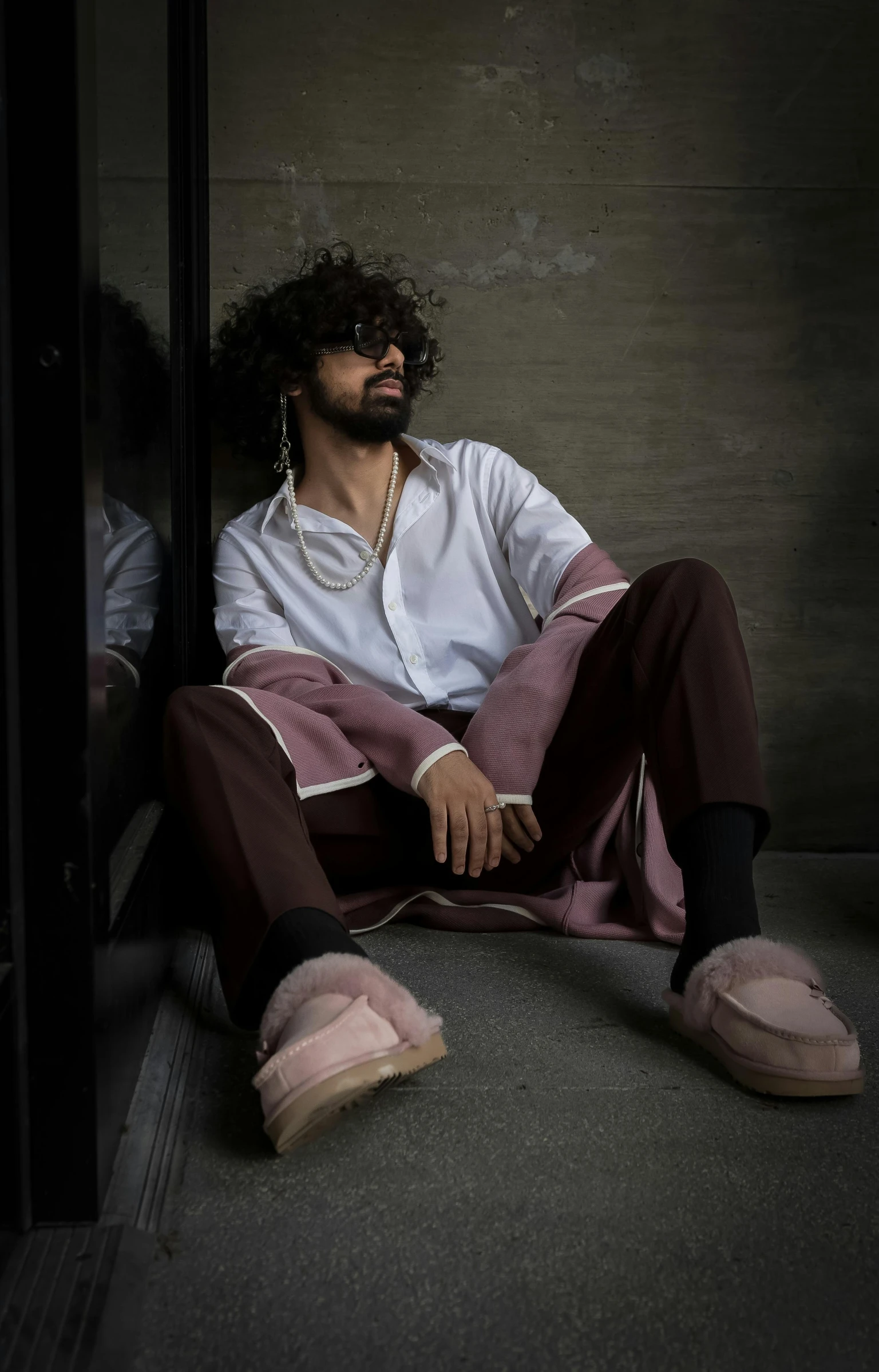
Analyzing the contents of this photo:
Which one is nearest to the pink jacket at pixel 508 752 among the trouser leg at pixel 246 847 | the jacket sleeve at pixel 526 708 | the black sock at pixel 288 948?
the jacket sleeve at pixel 526 708

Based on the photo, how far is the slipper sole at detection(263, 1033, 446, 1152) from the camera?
1059 millimetres

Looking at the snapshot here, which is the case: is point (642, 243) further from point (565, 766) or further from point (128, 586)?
point (128, 586)

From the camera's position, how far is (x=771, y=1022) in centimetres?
122

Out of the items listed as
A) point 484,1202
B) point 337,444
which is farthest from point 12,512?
point 337,444

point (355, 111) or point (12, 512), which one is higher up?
point (355, 111)

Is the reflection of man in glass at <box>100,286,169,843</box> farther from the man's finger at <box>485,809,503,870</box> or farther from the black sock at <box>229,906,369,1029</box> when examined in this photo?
the man's finger at <box>485,809,503,870</box>

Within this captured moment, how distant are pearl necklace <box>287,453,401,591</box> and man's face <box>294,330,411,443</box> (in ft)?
0.35

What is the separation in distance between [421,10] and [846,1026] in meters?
2.10

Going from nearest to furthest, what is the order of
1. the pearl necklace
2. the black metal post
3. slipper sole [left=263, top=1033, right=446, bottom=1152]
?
slipper sole [left=263, top=1033, right=446, bottom=1152], the black metal post, the pearl necklace

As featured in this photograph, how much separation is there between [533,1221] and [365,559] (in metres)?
1.31

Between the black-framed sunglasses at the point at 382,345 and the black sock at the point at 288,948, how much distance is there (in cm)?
120

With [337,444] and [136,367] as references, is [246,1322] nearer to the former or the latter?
[136,367]

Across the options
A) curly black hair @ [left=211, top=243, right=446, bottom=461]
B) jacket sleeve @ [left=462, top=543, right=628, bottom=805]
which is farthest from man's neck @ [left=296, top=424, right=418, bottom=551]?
jacket sleeve @ [left=462, top=543, right=628, bottom=805]

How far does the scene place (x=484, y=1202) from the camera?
3.37 ft
